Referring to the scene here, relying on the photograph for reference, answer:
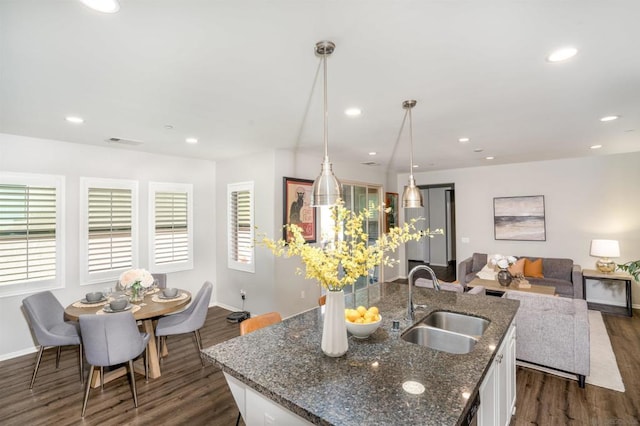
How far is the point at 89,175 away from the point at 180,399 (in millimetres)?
3218

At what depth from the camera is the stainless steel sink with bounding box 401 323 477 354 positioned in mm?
1997

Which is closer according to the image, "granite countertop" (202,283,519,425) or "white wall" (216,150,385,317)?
"granite countertop" (202,283,519,425)

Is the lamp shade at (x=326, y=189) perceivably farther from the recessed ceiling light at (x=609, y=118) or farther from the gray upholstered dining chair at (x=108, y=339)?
the recessed ceiling light at (x=609, y=118)

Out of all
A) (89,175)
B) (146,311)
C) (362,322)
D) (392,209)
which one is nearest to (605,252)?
(392,209)

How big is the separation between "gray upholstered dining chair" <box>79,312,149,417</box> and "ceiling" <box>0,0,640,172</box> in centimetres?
185

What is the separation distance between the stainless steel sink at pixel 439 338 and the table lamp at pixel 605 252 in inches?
180

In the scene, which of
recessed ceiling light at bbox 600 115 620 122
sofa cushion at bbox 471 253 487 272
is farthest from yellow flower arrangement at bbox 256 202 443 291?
sofa cushion at bbox 471 253 487 272

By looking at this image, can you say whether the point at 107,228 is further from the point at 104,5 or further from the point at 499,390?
the point at 499,390

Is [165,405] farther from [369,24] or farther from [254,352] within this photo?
[369,24]

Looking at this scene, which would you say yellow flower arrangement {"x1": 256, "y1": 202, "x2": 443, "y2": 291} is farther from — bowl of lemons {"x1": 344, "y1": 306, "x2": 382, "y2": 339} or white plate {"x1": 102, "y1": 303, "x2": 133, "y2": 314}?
white plate {"x1": 102, "y1": 303, "x2": 133, "y2": 314}

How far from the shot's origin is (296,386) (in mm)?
1312

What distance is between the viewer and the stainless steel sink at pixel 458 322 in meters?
2.21

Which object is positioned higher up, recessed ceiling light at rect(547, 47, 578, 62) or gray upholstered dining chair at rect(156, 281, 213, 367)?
recessed ceiling light at rect(547, 47, 578, 62)

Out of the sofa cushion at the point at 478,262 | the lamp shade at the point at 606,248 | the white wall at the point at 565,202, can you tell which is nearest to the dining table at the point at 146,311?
the sofa cushion at the point at 478,262
